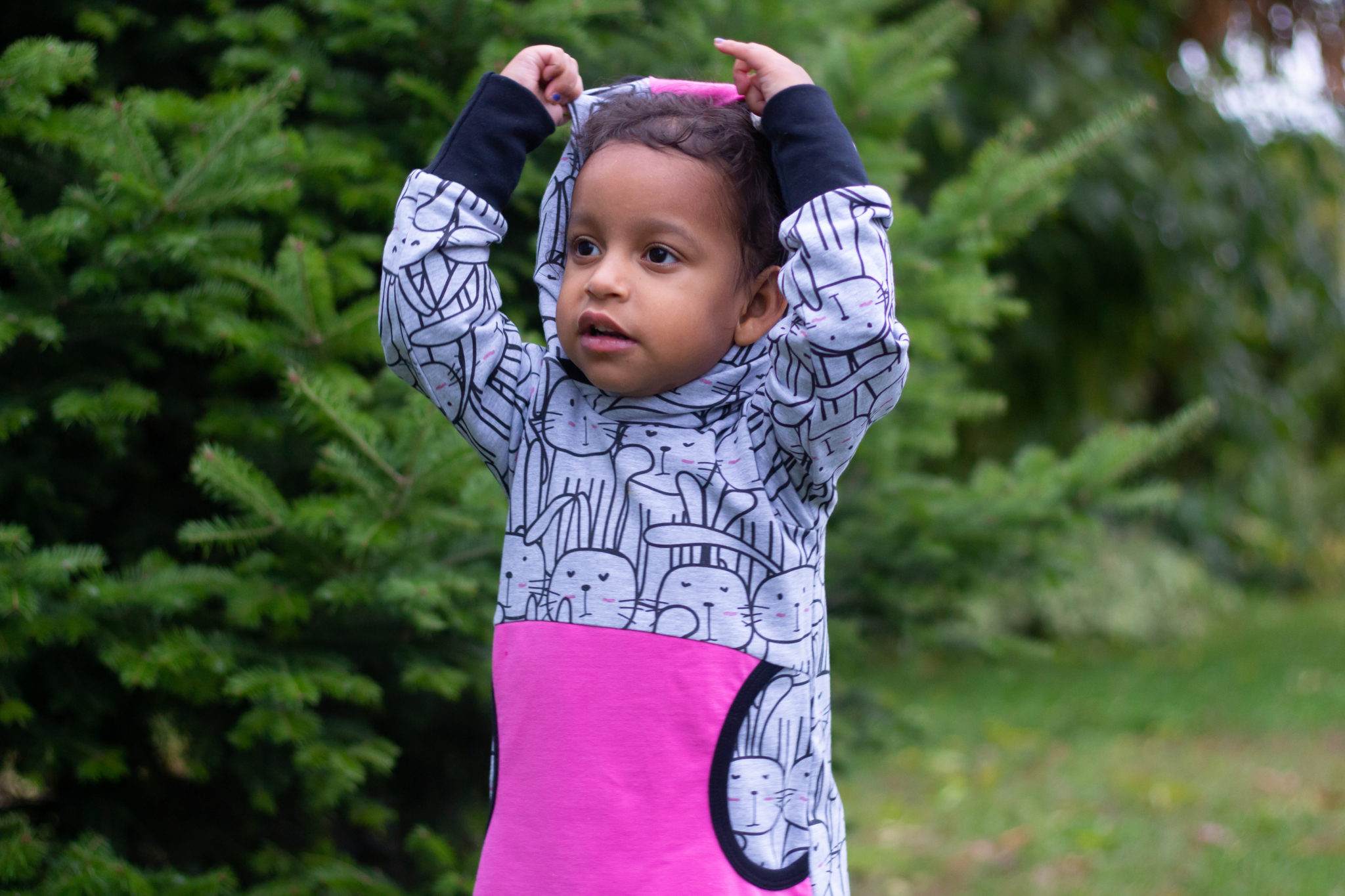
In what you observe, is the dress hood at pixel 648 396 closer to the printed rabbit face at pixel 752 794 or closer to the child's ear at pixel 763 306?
the child's ear at pixel 763 306

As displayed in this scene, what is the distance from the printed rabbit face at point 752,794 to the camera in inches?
53.7

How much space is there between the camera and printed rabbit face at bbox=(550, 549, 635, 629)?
1393mm

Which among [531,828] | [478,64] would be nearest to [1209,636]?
[478,64]

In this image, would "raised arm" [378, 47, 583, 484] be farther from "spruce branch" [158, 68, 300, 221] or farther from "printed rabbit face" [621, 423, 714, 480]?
"spruce branch" [158, 68, 300, 221]

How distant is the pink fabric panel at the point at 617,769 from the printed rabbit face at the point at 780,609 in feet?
0.15

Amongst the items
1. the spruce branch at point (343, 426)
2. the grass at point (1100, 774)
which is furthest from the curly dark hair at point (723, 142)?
the grass at point (1100, 774)

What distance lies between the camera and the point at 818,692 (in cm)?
149

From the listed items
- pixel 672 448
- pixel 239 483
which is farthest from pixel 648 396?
pixel 239 483

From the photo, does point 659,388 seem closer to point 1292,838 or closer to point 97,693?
point 97,693

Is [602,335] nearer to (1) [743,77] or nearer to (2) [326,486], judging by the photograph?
(1) [743,77]

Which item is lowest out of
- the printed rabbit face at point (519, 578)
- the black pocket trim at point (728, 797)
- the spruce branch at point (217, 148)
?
the black pocket trim at point (728, 797)

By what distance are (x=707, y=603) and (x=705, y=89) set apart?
67cm

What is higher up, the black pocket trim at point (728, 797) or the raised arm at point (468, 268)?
the raised arm at point (468, 268)

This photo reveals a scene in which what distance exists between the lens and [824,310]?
1314 millimetres
